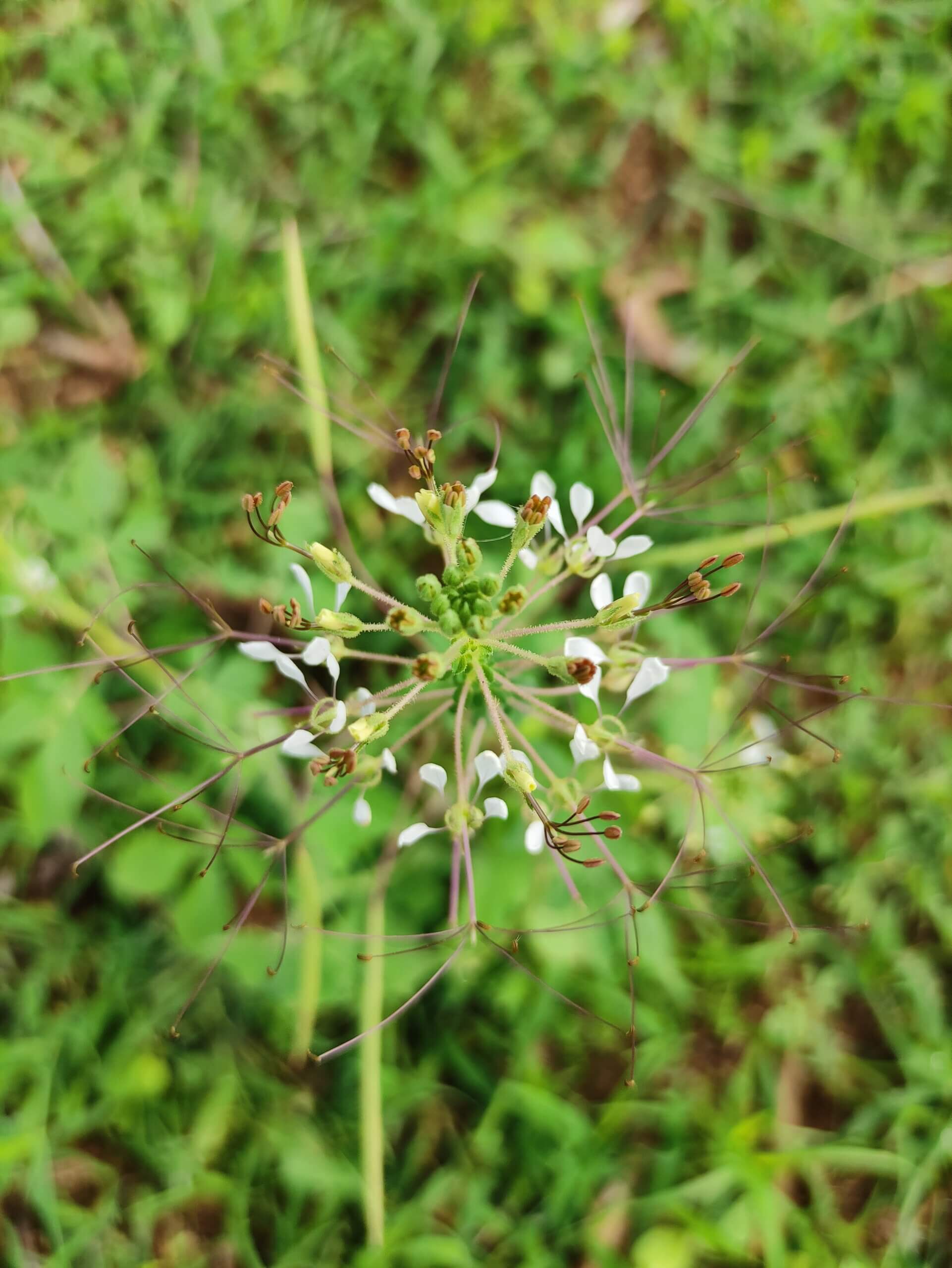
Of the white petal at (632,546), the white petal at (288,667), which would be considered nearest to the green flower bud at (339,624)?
the white petal at (288,667)

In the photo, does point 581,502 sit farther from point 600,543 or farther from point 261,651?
point 261,651

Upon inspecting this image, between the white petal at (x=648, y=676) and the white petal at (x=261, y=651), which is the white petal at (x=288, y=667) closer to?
the white petal at (x=261, y=651)

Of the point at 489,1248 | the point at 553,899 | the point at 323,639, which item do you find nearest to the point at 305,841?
the point at 553,899

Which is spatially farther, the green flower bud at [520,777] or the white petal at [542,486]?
the white petal at [542,486]

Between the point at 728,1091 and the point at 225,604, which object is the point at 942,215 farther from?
the point at 728,1091

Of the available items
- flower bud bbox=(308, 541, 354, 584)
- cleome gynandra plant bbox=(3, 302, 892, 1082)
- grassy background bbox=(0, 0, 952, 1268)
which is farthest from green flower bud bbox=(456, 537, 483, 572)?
grassy background bbox=(0, 0, 952, 1268)

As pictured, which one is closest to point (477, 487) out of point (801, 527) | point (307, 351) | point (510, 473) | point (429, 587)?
point (429, 587)

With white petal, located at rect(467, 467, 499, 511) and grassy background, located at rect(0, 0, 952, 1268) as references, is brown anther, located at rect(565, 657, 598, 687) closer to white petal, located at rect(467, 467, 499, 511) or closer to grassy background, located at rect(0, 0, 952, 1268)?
white petal, located at rect(467, 467, 499, 511)
